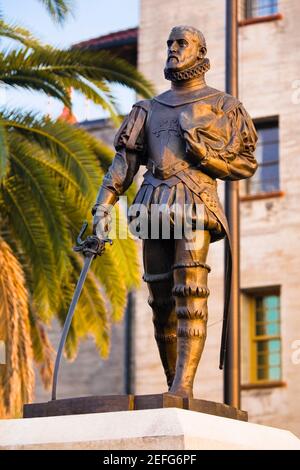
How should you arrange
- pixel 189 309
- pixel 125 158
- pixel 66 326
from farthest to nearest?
pixel 125 158
pixel 66 326
pixel 189 309

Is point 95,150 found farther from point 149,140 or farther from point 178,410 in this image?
point 178,410

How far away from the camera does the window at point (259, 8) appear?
27.2 metres

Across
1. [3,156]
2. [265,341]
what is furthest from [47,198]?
[265,341]

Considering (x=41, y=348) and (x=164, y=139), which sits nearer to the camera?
(x=164, y=139)

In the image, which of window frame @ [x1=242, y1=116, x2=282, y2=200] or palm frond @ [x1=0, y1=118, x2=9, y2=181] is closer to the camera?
palm frond @ [x1=0, y1=118, x2=9, y2=181]

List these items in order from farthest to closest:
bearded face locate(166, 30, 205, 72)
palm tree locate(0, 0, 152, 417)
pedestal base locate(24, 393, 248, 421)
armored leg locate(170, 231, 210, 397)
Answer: palm tree locate(0, 0, 152, 417) → bearded face locate(166, 30, 205, 72) → armored leg locate(170, 231, 210, 397) → pedestal base locate(24, 393, 248, 421)

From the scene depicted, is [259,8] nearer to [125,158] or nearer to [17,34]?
[17,34]

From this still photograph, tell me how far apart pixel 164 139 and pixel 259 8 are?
18.5 m

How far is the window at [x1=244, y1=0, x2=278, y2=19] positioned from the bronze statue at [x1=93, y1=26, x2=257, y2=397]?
1792cm

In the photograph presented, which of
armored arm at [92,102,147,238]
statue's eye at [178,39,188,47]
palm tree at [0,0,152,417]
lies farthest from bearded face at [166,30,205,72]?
palm tree at [0,0,152,417]

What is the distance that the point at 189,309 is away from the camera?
8.98 metres

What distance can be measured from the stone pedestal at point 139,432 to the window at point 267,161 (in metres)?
17.6

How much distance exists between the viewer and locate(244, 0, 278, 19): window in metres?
27.2

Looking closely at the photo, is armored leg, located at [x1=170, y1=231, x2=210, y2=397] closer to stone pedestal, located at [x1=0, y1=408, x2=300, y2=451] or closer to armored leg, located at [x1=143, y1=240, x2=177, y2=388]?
armored leg, located at [x1=143, y1=240, x2=177, y2=388]
